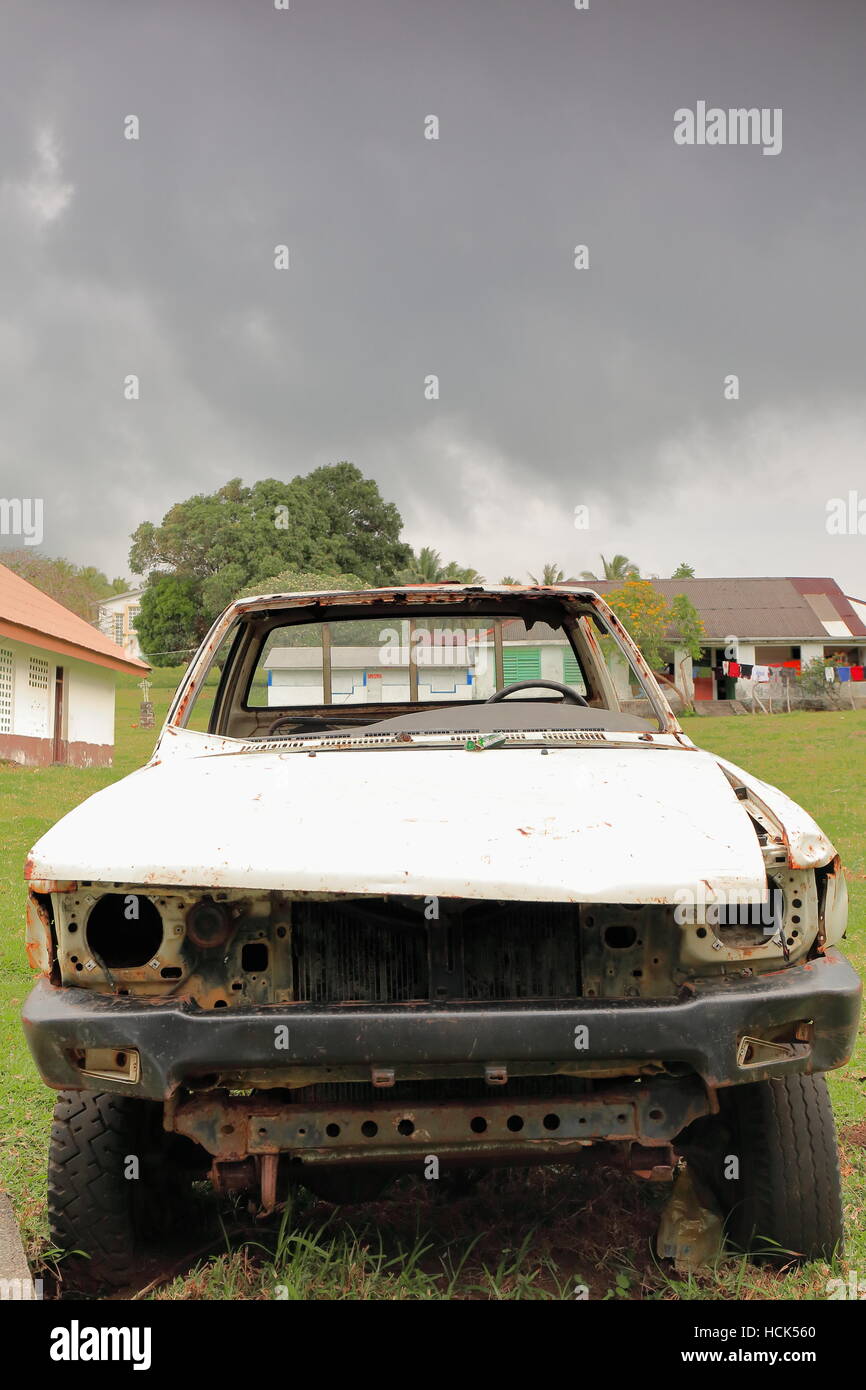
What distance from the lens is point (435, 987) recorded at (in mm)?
2373

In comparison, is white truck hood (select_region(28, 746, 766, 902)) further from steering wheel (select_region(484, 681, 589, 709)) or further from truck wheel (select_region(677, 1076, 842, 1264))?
steering wheel (select_region(484, 681, 589, 709))

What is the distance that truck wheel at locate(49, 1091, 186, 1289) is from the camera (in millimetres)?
2643

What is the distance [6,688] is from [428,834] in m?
21.8

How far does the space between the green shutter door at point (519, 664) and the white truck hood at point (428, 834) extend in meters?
1.44

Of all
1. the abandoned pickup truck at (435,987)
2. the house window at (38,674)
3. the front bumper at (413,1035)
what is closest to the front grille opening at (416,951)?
the abandoned pickup truck at (435,987)

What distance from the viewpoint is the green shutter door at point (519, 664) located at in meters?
4.36

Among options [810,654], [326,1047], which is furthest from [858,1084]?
[810,654]

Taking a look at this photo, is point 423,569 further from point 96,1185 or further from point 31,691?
point 96,1185

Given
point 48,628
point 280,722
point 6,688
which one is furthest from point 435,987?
point 48,628

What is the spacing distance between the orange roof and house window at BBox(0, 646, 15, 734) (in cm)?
77

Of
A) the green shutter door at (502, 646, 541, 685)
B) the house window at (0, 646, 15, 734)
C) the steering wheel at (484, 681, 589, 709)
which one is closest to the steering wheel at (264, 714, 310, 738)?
the steering wheel at (484, 681, 589, 709)

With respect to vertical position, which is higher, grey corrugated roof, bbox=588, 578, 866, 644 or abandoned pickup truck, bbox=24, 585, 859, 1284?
grey corrugated roof, bbox=588, 578, 866, 644
